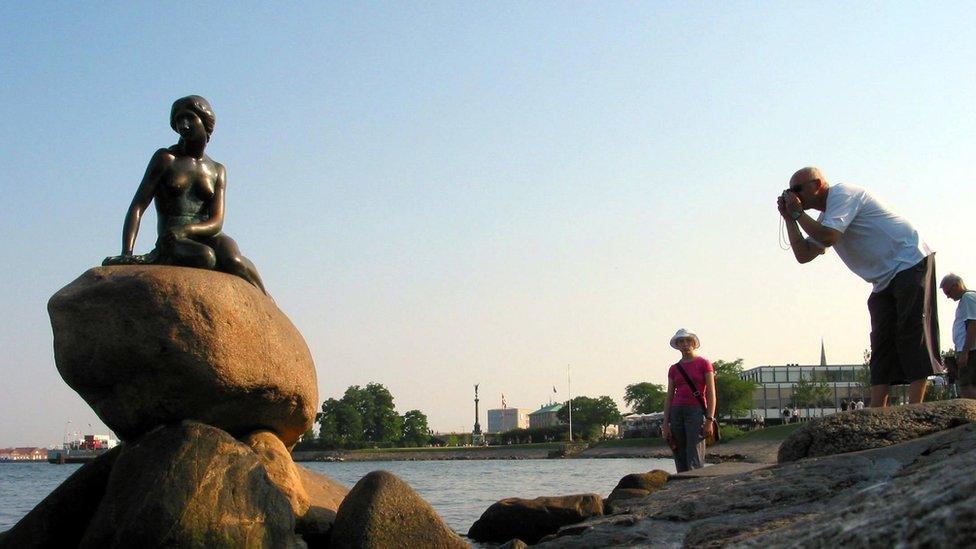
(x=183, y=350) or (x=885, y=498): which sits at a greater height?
(x=183, y=350)

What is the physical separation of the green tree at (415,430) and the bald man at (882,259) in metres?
105

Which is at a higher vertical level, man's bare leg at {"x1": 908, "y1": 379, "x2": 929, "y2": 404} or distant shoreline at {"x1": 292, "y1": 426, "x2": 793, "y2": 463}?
man's bare leg at {"x1": 908, "y1": 379, "x2": 929, "y2": 404}

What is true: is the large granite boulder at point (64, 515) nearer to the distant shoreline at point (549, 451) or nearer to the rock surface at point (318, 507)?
the rock surface at point (318, 507)

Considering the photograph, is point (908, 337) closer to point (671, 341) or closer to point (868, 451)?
point (868, 451)

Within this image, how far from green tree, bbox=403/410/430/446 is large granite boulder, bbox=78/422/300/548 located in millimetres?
104579

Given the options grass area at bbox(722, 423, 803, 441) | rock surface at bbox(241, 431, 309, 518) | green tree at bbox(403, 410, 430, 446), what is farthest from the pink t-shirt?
green tree at bbox(403, 410, 430, 446)

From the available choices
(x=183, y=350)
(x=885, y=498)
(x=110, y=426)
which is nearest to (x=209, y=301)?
(x=183, y=350)

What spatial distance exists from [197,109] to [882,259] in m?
5.63

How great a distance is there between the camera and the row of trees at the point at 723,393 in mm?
75500

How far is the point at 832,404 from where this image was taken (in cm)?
7925

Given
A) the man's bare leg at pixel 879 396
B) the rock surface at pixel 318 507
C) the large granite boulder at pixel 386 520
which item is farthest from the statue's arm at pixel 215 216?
the man's bare leg at pixel 879 396

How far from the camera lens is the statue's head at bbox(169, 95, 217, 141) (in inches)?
310

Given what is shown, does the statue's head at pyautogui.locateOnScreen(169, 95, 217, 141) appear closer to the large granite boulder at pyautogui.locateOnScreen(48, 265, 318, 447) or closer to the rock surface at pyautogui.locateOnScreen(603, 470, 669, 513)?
the large granite boulder at pyautogui.locateOnScreen(48, 265, 318, 447)

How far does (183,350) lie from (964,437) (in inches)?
193
